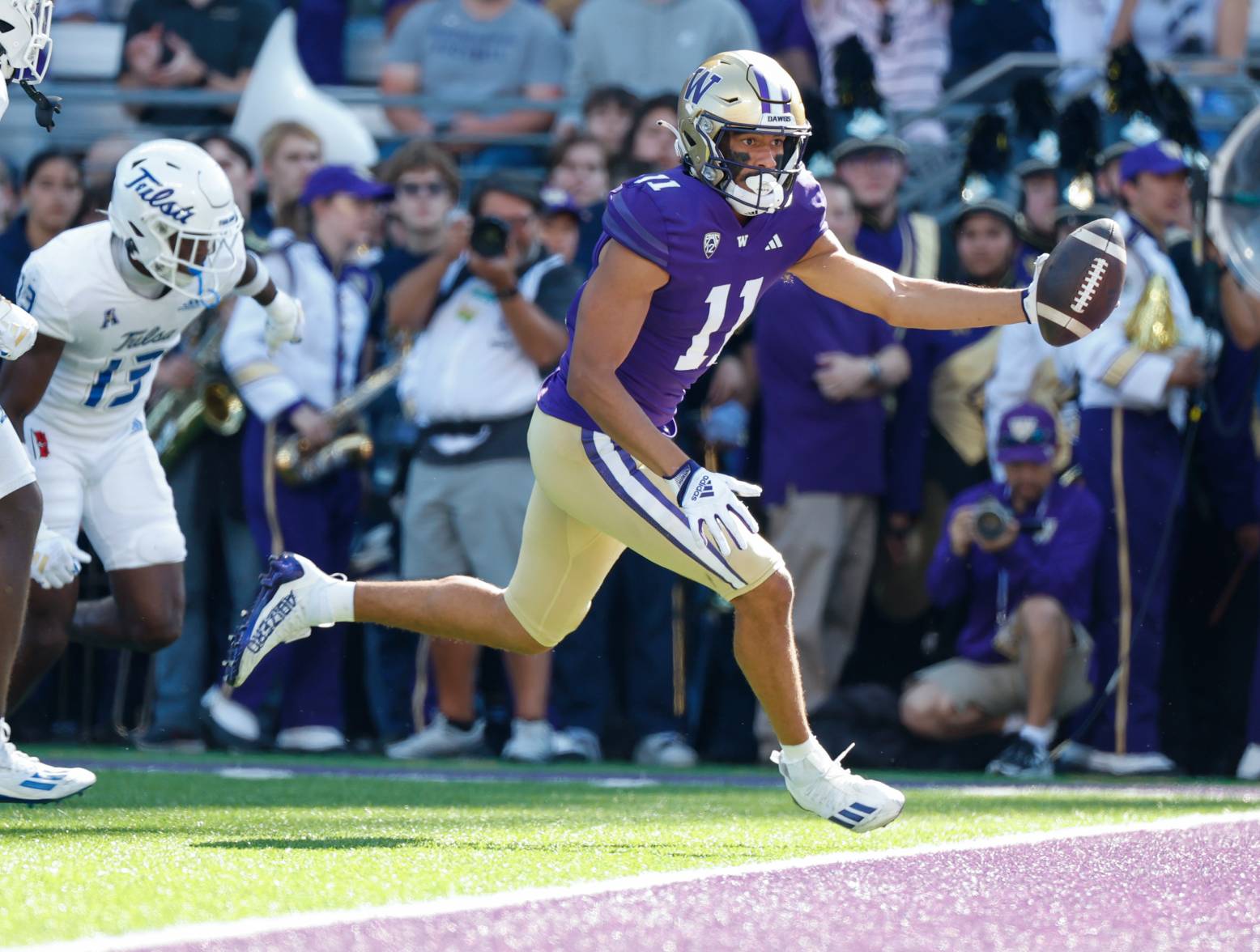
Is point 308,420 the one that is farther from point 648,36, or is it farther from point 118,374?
point 648,36

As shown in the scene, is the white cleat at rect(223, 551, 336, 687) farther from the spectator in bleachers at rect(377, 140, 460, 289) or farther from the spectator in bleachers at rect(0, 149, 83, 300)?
the spectator in bleachers at rect(0, 149, 83, 300)

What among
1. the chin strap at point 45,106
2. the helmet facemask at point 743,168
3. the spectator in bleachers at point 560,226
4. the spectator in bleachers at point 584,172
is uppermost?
the spectator in bleachers at point 584,172

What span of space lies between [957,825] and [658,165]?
4.42 meters

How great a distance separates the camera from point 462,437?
29.8ft

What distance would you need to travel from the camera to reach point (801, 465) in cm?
898

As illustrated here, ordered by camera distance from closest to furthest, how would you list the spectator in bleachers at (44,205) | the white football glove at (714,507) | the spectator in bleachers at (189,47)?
the white football glove at (714,507) < the spectator in bleachers at (44,205) < the spectator in bleachers at (189,47)

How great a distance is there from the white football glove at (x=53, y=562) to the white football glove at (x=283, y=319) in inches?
44.2

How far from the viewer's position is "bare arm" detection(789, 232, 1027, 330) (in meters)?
5.71

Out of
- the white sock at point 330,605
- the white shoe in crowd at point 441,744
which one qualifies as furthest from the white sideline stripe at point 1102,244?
the white shoe in crowd at point 441,744

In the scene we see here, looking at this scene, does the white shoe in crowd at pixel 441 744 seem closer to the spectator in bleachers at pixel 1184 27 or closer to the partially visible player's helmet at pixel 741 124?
the partially visible player's helmet at pixel 741 124

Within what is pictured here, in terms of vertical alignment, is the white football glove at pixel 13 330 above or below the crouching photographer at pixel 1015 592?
above

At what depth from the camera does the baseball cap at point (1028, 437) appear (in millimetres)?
8672

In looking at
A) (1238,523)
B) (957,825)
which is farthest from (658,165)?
(957,825)

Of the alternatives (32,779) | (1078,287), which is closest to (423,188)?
(32,779)
